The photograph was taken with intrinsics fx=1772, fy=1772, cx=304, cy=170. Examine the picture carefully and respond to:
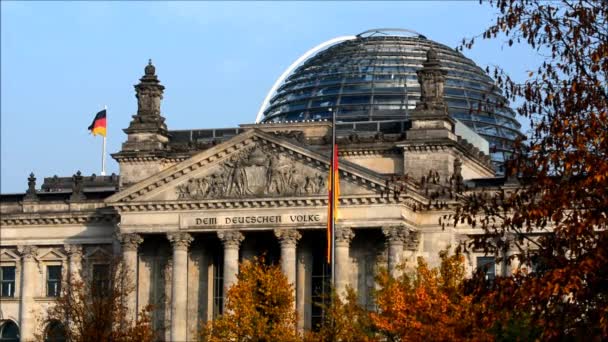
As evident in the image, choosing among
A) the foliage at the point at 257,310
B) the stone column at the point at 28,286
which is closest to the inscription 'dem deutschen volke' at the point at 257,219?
the foliage at the point at 257,310

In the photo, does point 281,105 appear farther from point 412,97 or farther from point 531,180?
point 531,180

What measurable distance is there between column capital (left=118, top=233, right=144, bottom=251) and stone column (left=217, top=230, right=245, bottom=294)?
524cm

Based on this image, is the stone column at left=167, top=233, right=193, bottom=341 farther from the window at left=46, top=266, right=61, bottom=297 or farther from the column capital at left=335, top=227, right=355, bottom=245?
the window at left=46, top=266, right=61, bottom=297

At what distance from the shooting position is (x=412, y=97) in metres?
122

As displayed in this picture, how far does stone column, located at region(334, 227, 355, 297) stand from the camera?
328ft

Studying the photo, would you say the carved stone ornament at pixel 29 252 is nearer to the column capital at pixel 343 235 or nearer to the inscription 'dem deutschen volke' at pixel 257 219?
Answer: the inscription 'dem deutschen volke' at pixel 257 219

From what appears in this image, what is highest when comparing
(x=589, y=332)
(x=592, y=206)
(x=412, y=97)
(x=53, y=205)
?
(x=412, y=97)

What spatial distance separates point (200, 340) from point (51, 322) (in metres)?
10.4

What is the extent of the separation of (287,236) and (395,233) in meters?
6.37

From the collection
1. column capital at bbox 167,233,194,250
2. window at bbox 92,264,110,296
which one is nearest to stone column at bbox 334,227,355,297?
column capital at bbox 167,233,194,250

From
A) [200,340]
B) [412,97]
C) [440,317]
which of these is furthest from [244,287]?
[412,97]

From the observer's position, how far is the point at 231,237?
10219 centimetres

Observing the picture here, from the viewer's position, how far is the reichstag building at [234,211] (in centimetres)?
10075

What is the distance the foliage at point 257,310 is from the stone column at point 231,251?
6.55 meters
